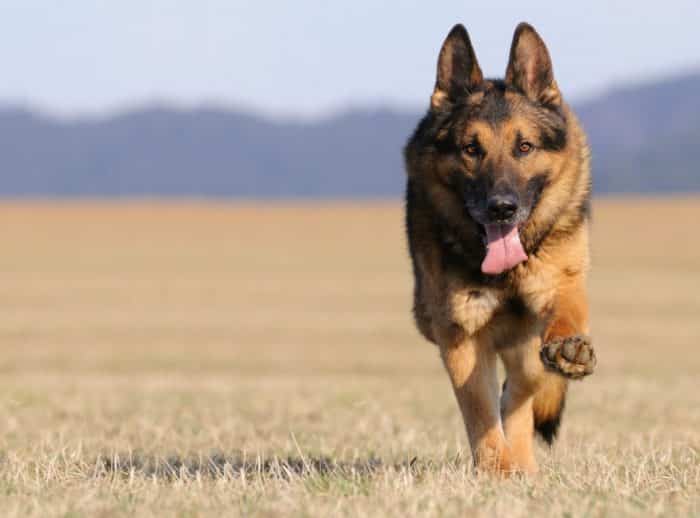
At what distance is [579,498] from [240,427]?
4.84 m

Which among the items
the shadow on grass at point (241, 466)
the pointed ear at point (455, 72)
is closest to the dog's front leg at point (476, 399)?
the shadow on grass at point (241, 466)

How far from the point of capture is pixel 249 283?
1512 inches

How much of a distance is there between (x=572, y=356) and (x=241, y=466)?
7.44 ft

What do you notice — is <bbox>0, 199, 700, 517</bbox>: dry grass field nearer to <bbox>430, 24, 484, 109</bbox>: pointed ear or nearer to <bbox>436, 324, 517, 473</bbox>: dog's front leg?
<bbox>436, 324, 517, 473</bbox>: dog's front leg

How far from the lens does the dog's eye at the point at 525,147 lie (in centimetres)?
642

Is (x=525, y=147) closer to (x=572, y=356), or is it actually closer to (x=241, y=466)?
(x=572, y=356)

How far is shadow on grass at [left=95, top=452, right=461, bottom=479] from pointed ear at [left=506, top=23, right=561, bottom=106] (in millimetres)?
1984

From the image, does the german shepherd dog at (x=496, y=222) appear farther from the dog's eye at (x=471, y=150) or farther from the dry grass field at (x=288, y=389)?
the dry grass field at (x=288, y=389)

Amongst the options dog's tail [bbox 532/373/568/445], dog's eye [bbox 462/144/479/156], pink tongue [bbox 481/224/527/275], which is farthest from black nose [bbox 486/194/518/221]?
dog's tail [bbox 532/373/568/445]

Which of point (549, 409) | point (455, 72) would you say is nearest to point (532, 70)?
point (455, 72)

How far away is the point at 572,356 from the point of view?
18.6 ft

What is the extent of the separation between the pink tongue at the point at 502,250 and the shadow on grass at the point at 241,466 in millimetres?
1047

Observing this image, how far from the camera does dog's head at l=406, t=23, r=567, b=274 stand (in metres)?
6.28

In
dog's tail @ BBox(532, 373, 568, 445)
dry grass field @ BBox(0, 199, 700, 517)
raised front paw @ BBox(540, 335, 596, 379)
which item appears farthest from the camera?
dog's tail @ BBox(532, 373, 568, 445)
